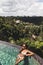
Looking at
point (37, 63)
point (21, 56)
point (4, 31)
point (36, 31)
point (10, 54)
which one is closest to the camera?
point (21, 56)

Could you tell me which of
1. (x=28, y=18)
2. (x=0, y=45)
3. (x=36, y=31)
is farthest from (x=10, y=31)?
(x=28, y=18)

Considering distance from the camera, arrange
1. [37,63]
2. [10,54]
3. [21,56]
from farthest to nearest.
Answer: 1. [10,54]
2. [37,63]
3. [21,56]

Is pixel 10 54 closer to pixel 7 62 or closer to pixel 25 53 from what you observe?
pixel 7 62

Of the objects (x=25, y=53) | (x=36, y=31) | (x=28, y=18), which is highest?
(x=25, y=53)

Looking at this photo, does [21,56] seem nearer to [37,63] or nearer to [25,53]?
[25,53]

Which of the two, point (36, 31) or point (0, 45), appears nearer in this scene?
point (0, 45)

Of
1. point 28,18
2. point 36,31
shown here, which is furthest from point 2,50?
point 28,18

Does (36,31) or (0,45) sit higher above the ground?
(0,45)
